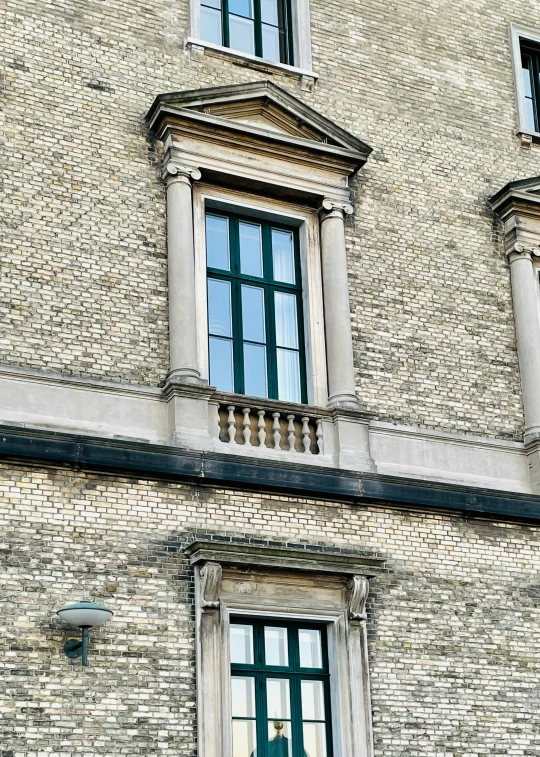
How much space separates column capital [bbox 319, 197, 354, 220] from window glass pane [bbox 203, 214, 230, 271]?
1185 millimetres

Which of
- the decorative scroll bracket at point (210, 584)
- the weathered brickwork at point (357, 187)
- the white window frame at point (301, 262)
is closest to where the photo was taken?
the decorative scroll bracket at point (210, 584)

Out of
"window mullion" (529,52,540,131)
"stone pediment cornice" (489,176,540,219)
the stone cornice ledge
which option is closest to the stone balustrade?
the stone cornice ledge

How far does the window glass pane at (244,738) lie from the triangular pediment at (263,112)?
21.9 ft

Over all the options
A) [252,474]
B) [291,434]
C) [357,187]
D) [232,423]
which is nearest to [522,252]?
[357,187]

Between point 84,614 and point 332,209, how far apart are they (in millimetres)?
6113

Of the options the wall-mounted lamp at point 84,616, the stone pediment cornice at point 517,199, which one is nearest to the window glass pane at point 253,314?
the stone pediment cornice at point 517,199

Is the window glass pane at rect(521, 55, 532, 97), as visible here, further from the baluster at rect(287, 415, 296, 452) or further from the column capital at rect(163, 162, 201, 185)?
the baluster at rect(287, 415, 296, 452)

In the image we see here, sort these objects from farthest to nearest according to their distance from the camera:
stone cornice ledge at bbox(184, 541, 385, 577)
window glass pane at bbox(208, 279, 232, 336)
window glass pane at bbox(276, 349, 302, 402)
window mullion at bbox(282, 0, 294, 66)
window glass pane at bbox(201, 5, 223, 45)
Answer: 1. window mullion at bbox(282, 0, 294, 66)
2. window glass pane at bbox(201, 5, 223, 45)
3. window glass pane at bbox(276, 349, 302, 402)
4. window glass pane at bbox(208, 279, 232, 336)
5. stone cornice ledge at bbox(184, 541, 385, 577)

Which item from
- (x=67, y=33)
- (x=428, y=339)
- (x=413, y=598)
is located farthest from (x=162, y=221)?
(x=413, y=598)

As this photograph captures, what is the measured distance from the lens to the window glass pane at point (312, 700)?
43.9 ft

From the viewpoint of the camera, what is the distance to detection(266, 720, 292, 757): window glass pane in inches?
514

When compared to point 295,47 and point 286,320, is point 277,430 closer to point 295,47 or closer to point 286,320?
point 286,320

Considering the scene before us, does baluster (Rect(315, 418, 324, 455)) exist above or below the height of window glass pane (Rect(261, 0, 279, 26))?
below

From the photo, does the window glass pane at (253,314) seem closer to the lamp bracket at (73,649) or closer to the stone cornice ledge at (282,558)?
the stone cornice ledge at (282,558)
